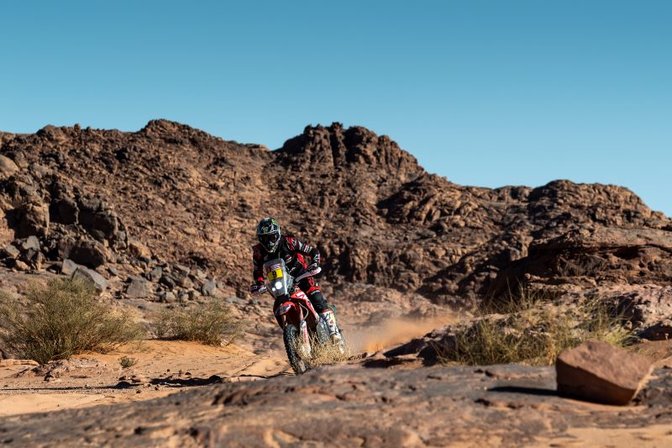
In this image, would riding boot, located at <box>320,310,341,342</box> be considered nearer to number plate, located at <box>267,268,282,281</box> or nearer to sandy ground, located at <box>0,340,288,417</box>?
number plate, located at <box>267,268,282,281</box>

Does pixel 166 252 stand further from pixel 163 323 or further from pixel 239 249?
pixel 163 323

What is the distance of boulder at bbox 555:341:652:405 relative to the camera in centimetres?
432

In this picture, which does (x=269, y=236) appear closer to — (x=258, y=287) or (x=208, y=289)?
(x=258, y=287)

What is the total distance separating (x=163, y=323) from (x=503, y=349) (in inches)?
532

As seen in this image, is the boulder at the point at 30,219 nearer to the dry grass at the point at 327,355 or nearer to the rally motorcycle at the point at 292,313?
the rally motorcycle at the point at 292,313

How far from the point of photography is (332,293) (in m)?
34.1

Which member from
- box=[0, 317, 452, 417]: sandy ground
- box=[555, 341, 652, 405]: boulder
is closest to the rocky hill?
box=[0, 317, 452, 417]: sandy ground

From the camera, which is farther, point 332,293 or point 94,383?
point 332,293

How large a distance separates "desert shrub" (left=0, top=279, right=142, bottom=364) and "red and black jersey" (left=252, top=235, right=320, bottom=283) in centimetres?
570

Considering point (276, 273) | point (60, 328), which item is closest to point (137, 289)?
point (60, 328)

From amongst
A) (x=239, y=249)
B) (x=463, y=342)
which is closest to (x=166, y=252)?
(x=239, y=249)

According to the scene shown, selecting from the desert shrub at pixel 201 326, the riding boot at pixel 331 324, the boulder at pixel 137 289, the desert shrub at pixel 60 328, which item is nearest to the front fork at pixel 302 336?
the riding boot at pixel 331 324

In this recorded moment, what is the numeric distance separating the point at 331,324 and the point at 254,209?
32.5 meters

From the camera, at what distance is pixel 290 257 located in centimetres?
945
